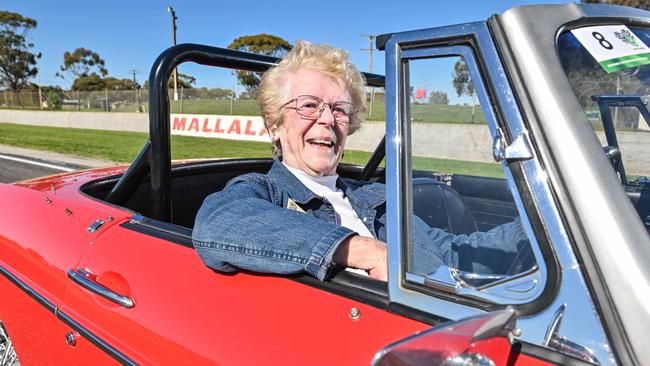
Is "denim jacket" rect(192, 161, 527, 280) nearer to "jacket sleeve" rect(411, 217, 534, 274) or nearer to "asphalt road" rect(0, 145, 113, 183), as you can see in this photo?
"jacket sleeve" rect(411, 217, 534, 274)

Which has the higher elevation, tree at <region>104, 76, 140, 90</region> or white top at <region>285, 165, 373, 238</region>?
tree at <region>104, 76, 140, 90</region>

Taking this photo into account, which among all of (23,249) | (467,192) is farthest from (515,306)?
(23,249)

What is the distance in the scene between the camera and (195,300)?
1.43 metres

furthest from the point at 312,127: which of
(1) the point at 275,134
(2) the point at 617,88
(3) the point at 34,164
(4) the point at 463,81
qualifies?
(3) the point at 34,164

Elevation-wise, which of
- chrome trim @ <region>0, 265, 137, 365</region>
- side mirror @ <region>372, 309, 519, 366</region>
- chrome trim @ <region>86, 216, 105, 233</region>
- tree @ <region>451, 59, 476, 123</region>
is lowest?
chrome trim @ <region>0, 265, 137, 365</region>

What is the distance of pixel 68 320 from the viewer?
5.66ft

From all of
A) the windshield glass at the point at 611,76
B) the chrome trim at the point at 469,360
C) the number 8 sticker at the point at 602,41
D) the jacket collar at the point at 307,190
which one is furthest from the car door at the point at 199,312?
the number 8 sticker at the point at 602,41

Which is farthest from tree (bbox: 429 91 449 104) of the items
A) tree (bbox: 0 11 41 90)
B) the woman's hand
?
tree (bbox: 0 11 41 90)

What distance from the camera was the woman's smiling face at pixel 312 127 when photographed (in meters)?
1.90

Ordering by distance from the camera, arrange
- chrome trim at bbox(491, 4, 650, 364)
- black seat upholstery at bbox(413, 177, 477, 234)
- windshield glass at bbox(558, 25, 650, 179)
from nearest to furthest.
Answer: chrome trim at bbox(491, 4, 650, 364)
windshield glass at bbox(558, 25, 650, 179)
black seat upholstery at bbox(413, 177, 477, 234)

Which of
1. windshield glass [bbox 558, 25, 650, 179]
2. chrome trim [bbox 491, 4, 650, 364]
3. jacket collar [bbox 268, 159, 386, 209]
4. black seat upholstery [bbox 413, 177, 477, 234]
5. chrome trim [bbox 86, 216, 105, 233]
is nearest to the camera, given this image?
chrome trim [bbox 491, 4, 650, 364]

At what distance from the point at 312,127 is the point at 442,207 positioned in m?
0.68

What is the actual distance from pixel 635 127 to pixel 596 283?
72 cm

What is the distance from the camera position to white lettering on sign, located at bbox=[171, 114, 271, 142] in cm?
1705
